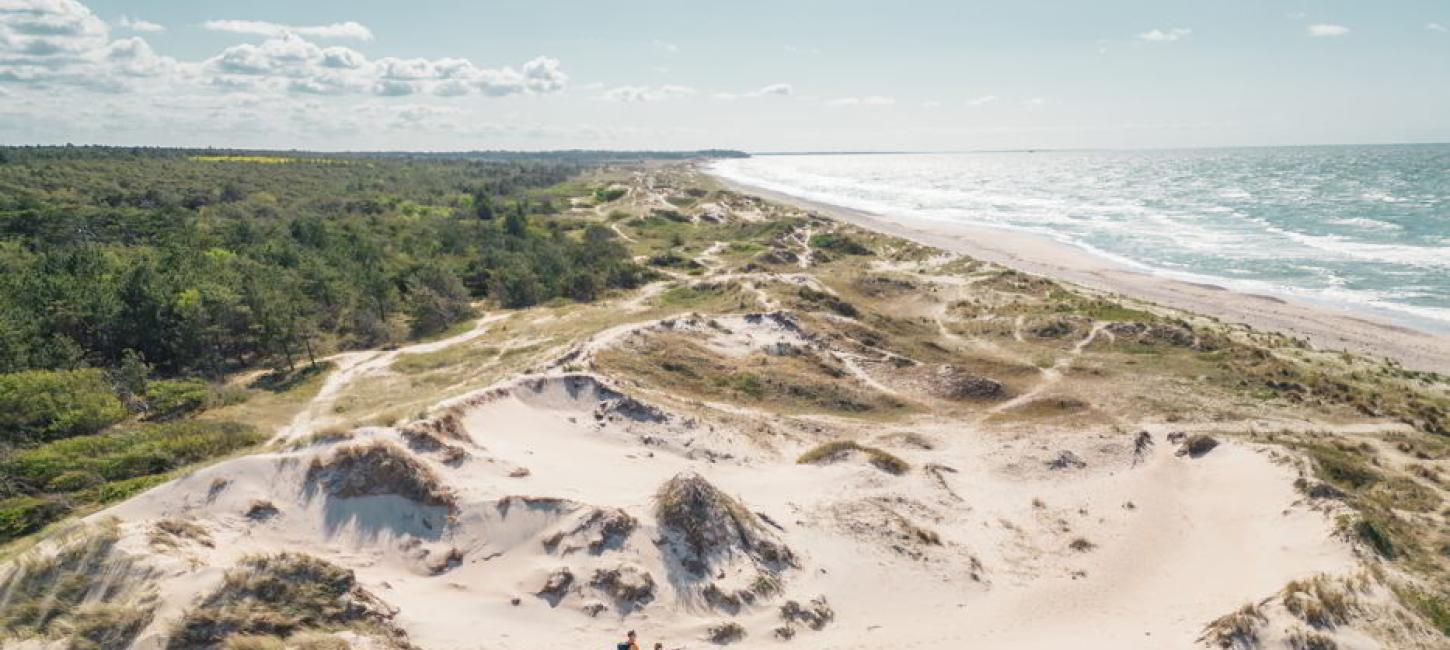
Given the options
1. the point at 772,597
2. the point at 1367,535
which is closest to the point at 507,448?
the point at 772,597

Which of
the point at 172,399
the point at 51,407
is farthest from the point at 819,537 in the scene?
the point at 172,399

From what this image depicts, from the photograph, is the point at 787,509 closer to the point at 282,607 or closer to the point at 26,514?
the point at 282,607

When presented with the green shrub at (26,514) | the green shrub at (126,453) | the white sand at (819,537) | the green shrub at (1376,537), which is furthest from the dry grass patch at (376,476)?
the green shrub at (1376,537)

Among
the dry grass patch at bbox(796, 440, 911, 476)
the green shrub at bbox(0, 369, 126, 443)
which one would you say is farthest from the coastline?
the green shrub at bbox(0, 369, 126, 443)

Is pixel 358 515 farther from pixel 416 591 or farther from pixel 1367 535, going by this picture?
pixel 1367 535

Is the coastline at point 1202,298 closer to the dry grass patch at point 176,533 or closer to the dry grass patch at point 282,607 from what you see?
the dry grass patch at point 282,607
